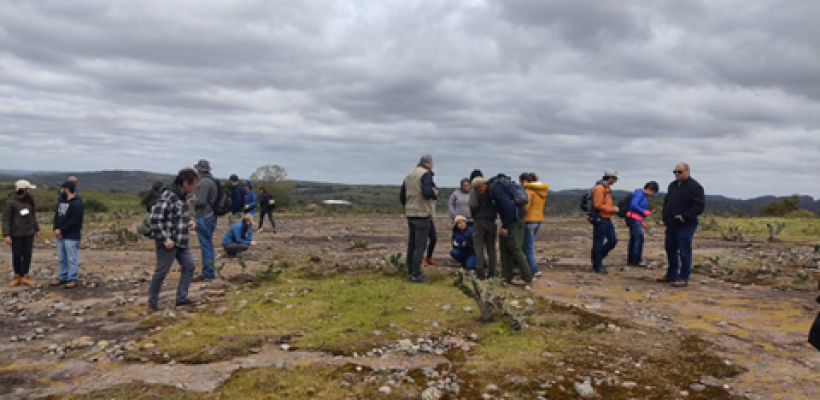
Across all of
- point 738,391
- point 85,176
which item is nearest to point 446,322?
point 738,391

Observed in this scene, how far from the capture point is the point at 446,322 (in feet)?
20.9

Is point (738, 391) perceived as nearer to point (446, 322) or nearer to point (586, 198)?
point (446, 322)

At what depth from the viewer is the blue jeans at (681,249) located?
8992mm

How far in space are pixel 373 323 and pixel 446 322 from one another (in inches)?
35.6

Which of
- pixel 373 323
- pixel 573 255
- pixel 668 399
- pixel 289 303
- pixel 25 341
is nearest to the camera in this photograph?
pixel 668 399

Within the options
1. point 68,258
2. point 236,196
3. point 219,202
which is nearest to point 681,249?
point 219,202

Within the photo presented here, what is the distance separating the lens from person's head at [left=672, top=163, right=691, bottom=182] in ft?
29.6

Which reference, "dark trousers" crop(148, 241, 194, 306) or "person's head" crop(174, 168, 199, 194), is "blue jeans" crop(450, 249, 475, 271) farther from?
"person's head" crop(174, 168, 199, 194)

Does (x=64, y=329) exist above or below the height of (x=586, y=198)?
below

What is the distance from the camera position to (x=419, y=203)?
866 centimetres

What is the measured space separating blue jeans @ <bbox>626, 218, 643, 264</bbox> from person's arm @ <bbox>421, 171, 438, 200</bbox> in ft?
16.9

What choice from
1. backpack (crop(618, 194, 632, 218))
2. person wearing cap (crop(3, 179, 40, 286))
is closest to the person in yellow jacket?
A: backpack (crop(618, 194, 632, 218))

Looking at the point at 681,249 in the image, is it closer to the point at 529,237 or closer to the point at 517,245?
the point at 529,237

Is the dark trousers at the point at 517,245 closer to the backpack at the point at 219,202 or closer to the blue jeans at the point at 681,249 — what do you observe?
the blue jeans at the point at 681,249
